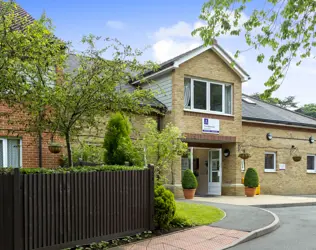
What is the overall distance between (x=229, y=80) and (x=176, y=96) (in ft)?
10.8

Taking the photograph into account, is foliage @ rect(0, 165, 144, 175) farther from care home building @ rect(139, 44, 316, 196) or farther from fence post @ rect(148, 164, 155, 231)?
care home building @ rect(139, 44, 316, 196)

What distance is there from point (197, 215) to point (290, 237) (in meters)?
2.67

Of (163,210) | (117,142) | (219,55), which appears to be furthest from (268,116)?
(163,210)

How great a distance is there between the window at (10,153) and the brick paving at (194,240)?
6498 millimetres

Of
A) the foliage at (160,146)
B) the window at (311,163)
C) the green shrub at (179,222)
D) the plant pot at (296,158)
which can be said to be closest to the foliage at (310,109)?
the window at (311,163)

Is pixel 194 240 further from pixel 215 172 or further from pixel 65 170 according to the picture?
pixel 215 172

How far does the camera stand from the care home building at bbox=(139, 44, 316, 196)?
16.7 m

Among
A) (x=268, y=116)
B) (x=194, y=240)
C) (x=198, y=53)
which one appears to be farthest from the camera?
(x=268, y=116)

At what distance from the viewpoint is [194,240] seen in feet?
25.8

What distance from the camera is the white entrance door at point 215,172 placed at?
18828 mm

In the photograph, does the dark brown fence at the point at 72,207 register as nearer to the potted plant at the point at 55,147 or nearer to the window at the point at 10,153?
the potted plant at the point at 55,147

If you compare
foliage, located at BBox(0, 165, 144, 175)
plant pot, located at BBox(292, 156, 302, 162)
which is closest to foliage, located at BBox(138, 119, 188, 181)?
foliage, located at BBox(0, 165, 144, 175)

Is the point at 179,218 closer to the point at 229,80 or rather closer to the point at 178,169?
the point at 178,169

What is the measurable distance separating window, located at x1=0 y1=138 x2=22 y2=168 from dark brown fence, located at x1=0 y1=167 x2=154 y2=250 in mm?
5677
